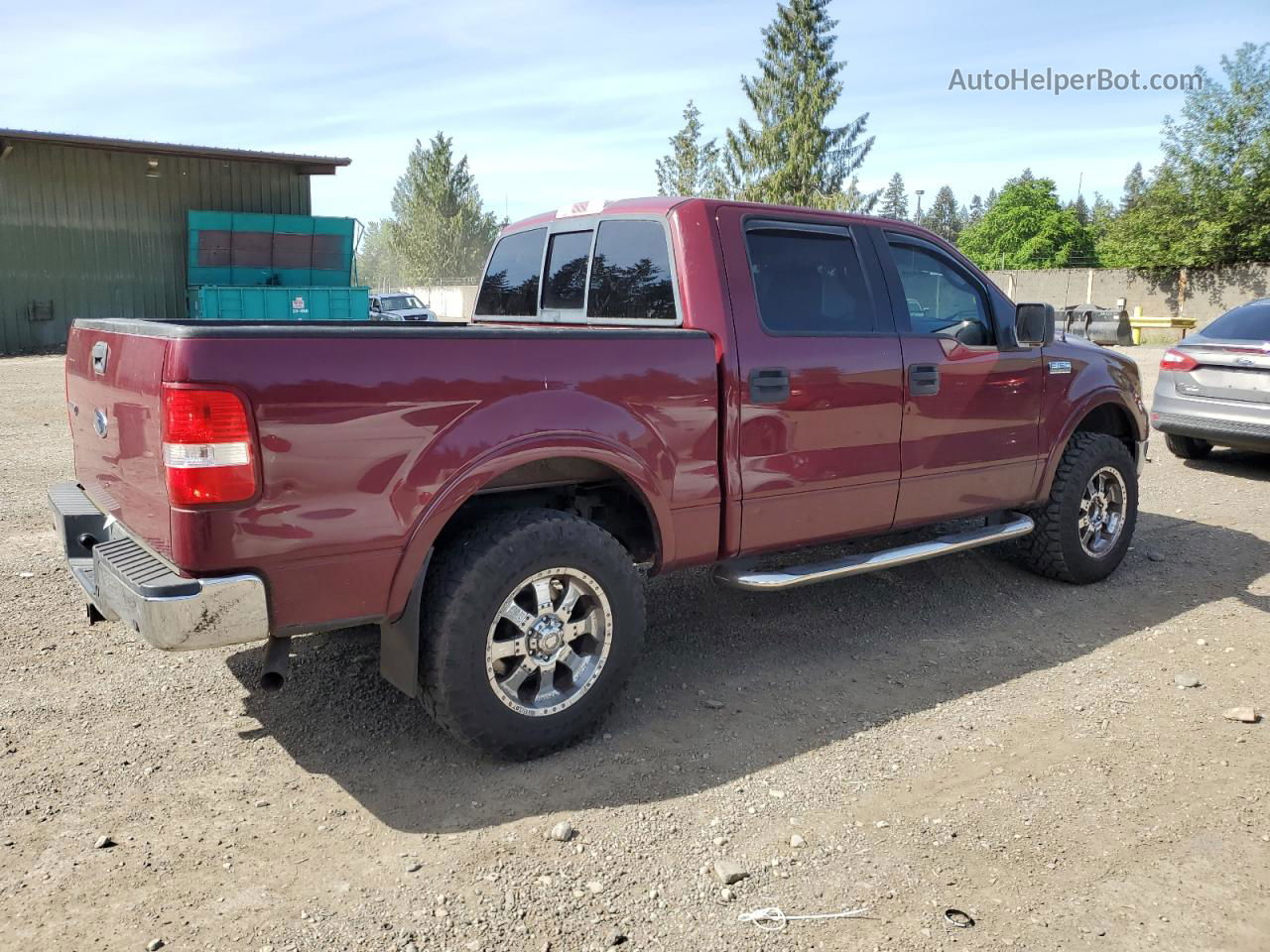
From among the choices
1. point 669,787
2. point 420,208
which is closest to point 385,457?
point 669,787

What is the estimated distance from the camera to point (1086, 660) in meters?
4.61

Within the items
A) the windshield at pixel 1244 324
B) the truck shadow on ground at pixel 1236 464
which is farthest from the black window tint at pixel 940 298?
the truck shadow on ground at pixel 1236 464

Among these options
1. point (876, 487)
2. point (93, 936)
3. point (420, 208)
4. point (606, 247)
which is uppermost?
point (420, 208)

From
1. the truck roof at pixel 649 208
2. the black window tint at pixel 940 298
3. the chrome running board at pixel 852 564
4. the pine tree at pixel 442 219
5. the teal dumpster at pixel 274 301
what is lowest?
the chrome running board at pixel 852 564

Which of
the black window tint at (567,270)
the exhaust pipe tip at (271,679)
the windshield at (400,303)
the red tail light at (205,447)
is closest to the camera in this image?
the red tail light at (205,447)

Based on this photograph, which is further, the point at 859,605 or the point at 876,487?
the point at 859,605

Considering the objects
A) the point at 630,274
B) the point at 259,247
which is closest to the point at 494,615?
the point at 630,274

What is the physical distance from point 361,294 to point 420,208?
1946 inches

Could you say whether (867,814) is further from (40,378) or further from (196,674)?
(40,378)

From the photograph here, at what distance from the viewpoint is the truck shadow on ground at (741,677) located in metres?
3.47

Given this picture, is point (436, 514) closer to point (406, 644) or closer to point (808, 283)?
point (406, 644)

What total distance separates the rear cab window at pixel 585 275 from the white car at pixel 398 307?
23802mm

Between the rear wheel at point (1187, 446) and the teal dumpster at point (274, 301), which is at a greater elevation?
the teal dumpster at point (274, 301)

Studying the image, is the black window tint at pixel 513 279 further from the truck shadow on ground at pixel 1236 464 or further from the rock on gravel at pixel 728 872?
the truck shadow on ground at pixel 1236 464
